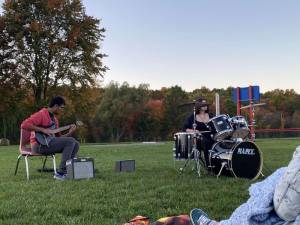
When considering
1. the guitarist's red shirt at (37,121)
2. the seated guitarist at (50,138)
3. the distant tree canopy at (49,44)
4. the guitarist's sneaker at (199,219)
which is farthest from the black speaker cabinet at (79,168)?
the distant tree canopy at (49,44)

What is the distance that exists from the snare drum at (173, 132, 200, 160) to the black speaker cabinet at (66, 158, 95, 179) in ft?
4.82

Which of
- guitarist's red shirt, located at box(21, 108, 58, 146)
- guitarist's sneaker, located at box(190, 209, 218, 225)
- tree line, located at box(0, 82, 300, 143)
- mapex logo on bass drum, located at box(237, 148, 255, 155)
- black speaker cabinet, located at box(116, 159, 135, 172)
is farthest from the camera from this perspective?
tree line, located at box(0, 82, 300, 143)

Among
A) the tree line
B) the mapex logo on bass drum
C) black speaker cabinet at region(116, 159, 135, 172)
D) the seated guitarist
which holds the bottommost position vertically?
black speaker cabinet at region(116, 159, 135, 172)

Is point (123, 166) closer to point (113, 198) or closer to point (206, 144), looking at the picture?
point (206, 144)

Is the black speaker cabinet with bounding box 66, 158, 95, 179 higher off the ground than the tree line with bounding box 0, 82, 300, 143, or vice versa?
the tree line with bounding box 0, 82, 300, 143

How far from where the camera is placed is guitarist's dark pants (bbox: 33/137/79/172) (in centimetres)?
781

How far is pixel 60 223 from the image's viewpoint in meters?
4.18

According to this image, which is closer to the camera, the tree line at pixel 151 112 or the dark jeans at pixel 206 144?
the dark jeans at pixel 206 144

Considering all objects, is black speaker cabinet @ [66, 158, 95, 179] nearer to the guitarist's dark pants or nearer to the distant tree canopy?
the guitarist's dark pants

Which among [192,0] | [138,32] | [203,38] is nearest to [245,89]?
[192,0]

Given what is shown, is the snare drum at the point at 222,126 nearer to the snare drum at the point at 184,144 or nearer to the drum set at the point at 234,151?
the drum set at the point at 234,151

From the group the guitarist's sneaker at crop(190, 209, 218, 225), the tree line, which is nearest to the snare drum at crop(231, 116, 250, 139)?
the guitarist's sneaker at crop(190, 209, 218, 225)

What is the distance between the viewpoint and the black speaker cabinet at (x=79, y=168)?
24.2ft

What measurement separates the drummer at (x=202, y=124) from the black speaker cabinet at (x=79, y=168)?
5.58ft
